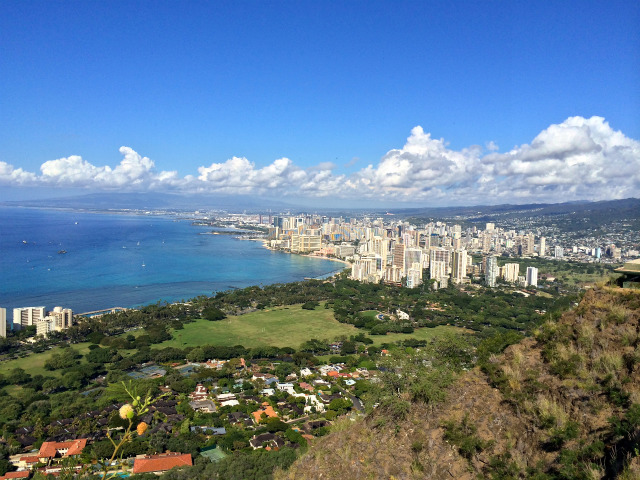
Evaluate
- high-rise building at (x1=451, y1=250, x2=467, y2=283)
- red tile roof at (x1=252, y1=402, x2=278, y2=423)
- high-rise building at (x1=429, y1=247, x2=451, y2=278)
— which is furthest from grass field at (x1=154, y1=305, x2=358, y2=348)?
high-rise building at (x1=429, y1=247, x2=451, y2=278)

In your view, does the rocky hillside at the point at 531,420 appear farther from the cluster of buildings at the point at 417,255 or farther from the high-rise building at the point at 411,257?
the high-rise building at the point at 411,257

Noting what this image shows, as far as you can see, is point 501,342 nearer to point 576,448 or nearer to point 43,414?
point 576,448

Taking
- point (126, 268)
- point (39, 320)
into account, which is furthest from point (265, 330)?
point (126, 268)

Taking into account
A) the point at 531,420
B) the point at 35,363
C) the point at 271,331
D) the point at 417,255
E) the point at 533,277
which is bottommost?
the point at 271,331

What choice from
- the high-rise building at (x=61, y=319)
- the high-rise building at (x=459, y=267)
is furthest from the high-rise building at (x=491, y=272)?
the high-rise building at (x=61, y=319)

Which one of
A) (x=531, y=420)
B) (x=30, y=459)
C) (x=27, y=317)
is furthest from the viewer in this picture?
(x=27, y=317)

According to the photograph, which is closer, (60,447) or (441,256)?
(60,447)

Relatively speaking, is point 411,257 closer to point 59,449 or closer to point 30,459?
point 59,449
